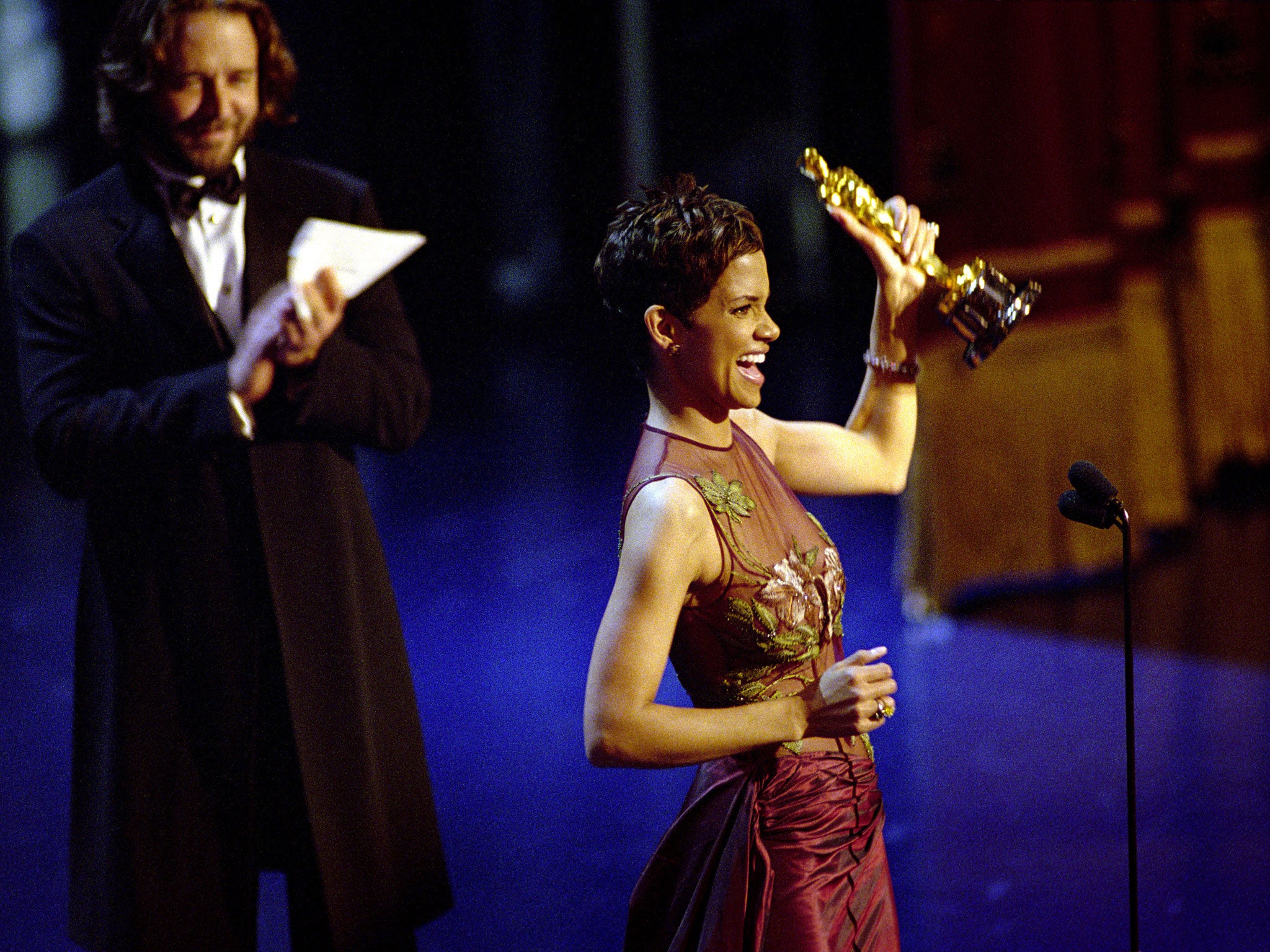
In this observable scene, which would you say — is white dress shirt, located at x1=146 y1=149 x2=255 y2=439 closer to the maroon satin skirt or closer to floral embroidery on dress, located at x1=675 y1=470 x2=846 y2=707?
floral embroidery on dress, located at x1=675 y1=470 x2=846 y2=707

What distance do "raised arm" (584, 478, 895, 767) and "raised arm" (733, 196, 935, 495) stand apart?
12.9 inches

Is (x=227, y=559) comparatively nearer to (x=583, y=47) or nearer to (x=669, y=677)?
(x=669, y=677)

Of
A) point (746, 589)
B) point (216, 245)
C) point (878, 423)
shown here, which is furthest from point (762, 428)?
point (216, 245)

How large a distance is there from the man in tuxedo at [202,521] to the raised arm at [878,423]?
1.83 ft

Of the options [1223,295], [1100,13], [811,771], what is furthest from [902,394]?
[1223,295]

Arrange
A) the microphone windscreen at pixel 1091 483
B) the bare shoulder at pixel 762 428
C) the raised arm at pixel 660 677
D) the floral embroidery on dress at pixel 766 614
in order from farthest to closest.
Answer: the bare shoulder at pixel 762 428 < the microphone windscreen at pixel 1091 483 < the floral embroidery on dress at pixel 766 614 < the raised arm at pixel 660 677

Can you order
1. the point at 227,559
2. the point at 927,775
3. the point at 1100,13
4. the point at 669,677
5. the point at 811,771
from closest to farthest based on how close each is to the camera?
the point at 811,771, the point at 227,559, the point at 927,775, the point at 669,677, the point at 1100,13

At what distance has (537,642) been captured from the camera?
4508 mm

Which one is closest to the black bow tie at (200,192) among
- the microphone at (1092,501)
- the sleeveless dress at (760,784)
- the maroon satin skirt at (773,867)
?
the sleeveless dress at (760,784)

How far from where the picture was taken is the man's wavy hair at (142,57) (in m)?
1.89

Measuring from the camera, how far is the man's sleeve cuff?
1813 mm

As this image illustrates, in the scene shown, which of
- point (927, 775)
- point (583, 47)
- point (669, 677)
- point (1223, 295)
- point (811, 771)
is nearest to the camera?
point (811, 771)

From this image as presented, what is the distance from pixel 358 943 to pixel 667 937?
1.63 feet

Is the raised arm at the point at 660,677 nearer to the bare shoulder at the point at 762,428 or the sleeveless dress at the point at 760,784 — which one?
the sleeveless dress at the point at 760,784
